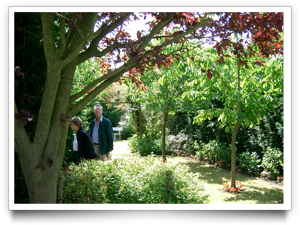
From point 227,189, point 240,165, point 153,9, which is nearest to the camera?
point 153,9

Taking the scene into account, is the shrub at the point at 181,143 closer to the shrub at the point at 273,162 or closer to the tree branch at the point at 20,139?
the shrub at the point at 273,162

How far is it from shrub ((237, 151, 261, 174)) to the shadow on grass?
24cm

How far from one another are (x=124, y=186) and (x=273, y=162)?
Answer: 16.5 ft

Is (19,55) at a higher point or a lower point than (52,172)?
higher

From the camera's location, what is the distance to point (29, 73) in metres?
2.93

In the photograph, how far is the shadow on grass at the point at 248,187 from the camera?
5230mm

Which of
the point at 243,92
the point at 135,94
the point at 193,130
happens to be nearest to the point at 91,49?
the point at 243,92

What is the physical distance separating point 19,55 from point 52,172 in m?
1.44

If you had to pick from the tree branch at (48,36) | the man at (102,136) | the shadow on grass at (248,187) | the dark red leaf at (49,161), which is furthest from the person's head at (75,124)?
the shadow on grass at (248,187)

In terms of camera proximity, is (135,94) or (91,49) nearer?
(91,49)

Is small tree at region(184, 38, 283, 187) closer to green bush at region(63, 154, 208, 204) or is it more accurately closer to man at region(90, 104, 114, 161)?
man at region(90, 104, 114, 161)

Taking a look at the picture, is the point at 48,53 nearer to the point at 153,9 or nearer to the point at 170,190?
the point at 153,9
